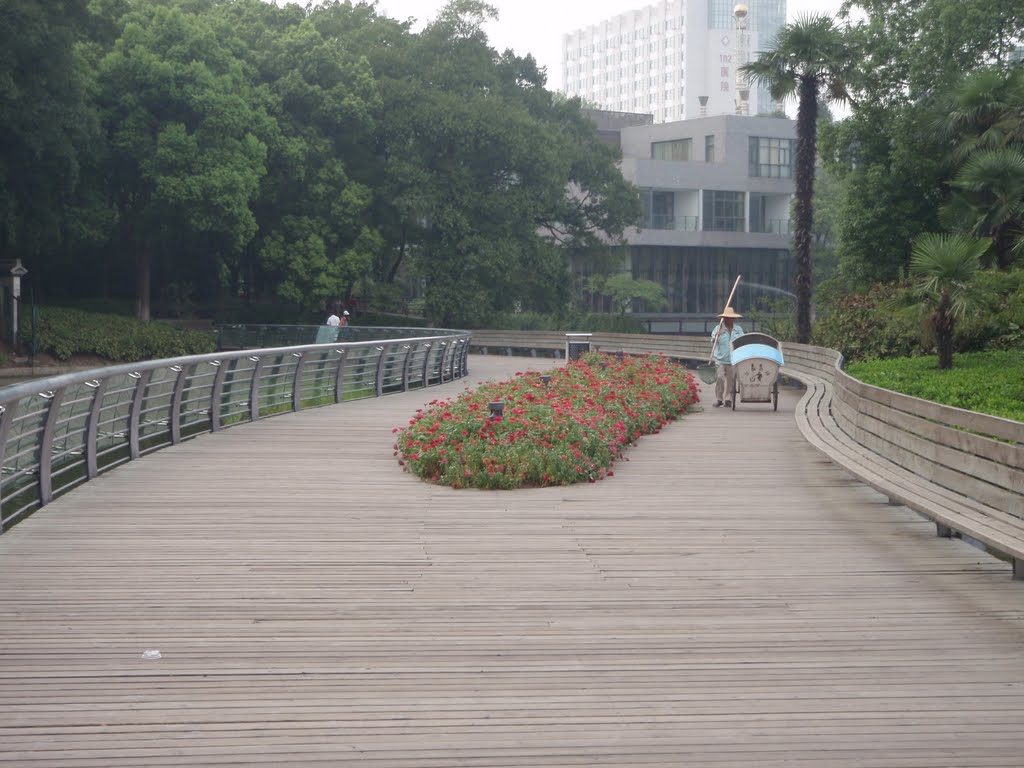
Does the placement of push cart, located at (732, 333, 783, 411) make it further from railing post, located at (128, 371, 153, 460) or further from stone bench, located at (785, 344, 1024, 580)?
railing post, located at (128, 371, 153, 460)

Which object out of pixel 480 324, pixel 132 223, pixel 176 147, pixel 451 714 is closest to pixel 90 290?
pixel 132 223

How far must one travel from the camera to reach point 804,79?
34.1m

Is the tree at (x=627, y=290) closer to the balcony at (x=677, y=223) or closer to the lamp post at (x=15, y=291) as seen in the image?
the balcony at (x=677, y=223)

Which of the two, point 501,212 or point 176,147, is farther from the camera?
point 501,212

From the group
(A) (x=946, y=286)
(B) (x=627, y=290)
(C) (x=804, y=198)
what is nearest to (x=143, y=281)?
(C) (x=804, y=198)

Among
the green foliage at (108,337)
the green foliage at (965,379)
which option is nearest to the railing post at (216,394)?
the green foliage at (965,379)

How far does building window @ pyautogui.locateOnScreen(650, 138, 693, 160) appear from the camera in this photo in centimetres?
8894

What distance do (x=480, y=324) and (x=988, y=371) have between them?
33.0 meters

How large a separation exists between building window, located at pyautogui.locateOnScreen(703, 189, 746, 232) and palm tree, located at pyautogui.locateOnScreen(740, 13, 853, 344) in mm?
51642

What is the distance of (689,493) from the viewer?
1163 cm

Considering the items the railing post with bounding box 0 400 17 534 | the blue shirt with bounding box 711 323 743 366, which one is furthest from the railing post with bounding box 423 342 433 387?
the railing post with bounding box 0 400 17 534

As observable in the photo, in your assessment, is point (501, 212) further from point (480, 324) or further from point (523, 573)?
point (523, 573)

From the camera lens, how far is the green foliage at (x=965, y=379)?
607 inches

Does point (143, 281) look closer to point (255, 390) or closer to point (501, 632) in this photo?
point (255, 390)
